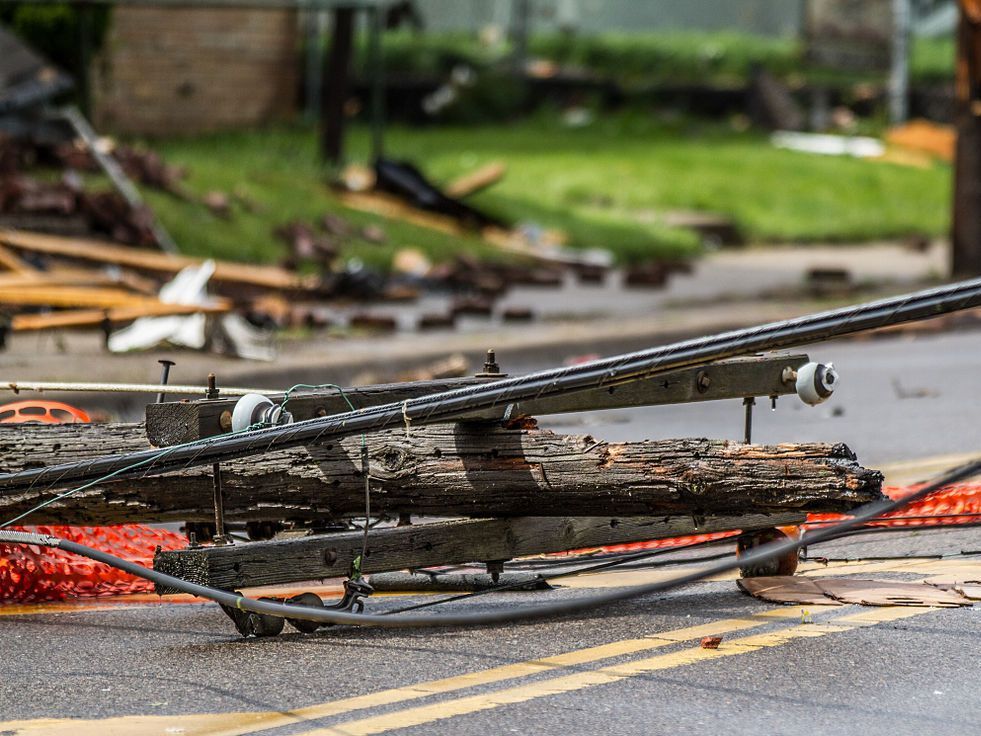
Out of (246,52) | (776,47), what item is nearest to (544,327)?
(246,52)

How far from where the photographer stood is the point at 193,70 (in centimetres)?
2247

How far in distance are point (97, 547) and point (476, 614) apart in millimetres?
1955

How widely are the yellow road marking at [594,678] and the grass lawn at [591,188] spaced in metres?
9.97

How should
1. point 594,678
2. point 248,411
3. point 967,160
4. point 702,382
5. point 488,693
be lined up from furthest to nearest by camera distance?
point 967,160 → point 702,382 → point 248,411 → point 594,678 → point 488,693

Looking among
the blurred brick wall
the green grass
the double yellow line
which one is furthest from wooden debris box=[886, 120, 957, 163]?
the double yellow line

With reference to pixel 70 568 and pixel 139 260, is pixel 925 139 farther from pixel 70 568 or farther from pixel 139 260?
pixel 70 568

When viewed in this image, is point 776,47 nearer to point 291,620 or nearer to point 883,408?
point 883,408

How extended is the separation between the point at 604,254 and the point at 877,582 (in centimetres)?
1098

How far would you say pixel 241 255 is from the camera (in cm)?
1438

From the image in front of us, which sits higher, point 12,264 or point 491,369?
point 12,264

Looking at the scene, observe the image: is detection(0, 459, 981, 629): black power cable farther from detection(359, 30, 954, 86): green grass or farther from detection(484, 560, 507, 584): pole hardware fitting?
detection(359, 30, 954, 86): green grass

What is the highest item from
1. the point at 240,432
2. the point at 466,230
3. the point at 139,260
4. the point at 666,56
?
the point at 666,56

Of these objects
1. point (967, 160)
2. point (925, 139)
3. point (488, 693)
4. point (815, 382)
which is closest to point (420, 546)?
point (488, 693)

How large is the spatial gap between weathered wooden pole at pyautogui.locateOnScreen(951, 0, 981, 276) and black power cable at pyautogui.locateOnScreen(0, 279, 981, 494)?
34.2ft
